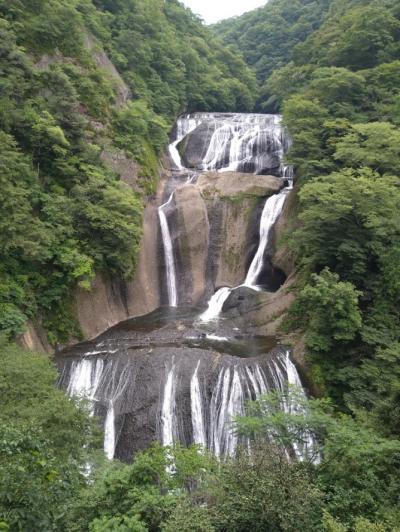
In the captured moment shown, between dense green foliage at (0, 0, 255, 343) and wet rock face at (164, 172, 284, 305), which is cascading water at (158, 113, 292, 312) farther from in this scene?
dense green foliage at (0, 0, 255, 343)

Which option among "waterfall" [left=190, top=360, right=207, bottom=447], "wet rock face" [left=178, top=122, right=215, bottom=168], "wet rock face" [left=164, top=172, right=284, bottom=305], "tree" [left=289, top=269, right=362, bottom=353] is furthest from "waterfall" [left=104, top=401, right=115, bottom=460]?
"wet rock face" [left=178, top=122, right=215, bottom=168]

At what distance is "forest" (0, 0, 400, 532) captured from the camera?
6.37 m

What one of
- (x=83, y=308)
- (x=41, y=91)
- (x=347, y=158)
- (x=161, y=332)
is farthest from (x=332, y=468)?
(x=41, y=91)

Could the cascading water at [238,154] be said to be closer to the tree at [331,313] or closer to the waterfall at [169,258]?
the waterfall at [169,258]

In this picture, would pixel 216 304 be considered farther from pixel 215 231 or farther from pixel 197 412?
pixel 197 412

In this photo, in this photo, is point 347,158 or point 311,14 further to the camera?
point 311,14

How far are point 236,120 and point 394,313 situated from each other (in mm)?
24862

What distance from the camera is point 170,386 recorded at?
12.9 metres

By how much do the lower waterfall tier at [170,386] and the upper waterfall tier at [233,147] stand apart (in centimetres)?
1686

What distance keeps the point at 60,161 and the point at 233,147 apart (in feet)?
50.9

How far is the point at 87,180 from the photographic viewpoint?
711 inches

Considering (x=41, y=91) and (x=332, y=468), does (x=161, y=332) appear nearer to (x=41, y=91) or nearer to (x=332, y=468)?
(x=332, y=468)

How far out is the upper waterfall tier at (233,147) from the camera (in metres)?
28.1

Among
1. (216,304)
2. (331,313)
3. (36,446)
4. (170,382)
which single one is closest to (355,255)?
→ (331,313)
